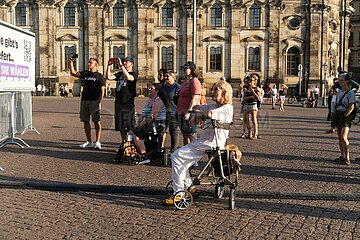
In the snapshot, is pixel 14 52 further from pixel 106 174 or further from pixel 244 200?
pixel 244 200

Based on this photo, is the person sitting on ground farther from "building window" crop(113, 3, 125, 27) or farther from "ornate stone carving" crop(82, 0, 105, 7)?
"ornate stone carving" crop(82, 0, 105, 7)

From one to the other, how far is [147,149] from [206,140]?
385 centimetres

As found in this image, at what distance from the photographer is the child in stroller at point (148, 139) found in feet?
34.0

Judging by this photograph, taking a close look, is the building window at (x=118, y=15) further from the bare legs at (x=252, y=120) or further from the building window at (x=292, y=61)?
the bare legs at (x=252, y=120)

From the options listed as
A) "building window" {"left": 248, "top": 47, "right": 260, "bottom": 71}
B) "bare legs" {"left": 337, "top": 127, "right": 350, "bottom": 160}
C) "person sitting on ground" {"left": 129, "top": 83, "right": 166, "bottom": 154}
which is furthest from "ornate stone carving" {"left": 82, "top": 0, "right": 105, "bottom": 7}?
"bare legs" {"left": 337, "top": 127, "right": 350, "bottom": 160}

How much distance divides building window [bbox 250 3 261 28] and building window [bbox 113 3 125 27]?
14.2 m

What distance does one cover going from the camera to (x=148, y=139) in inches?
416

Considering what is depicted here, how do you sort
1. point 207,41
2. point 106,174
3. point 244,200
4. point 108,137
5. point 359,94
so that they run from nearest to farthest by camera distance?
1. point 244,200
2. point 106,174
3. point 108,137
4. point 359,94
5. point 207,41

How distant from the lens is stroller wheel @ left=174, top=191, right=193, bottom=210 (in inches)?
266

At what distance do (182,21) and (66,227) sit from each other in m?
50.8

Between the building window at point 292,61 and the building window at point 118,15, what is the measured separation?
1881 cm

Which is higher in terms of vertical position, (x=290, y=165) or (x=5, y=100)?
(x=5, y=100)

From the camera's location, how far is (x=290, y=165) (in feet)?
34.6

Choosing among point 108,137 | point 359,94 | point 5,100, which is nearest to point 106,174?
point 5,100
